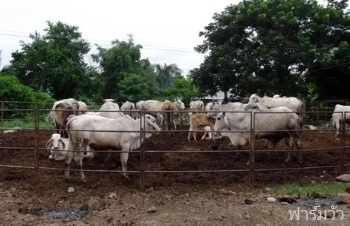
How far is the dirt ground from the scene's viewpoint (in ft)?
20.6

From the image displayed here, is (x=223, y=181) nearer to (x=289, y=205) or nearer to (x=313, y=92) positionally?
(x=289, y=205)

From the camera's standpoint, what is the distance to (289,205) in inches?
274

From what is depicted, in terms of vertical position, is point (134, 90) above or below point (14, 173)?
above

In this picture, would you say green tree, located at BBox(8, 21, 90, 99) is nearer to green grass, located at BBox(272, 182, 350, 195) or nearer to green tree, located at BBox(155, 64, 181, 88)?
green tree, located at BBox(155, 64, 181, 88)

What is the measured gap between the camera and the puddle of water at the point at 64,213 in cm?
646

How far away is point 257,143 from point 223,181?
187 inches

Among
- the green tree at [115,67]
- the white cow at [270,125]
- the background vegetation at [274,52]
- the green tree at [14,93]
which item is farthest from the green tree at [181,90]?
the white cow at [270,125]

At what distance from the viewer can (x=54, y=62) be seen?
31.6m

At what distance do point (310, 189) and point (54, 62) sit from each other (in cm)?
2660

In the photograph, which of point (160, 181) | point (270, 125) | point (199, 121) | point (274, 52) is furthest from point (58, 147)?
point (274, 52)

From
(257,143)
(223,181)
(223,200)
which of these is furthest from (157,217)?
(257,143)

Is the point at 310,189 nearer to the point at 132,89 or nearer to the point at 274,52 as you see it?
the point at 274,52

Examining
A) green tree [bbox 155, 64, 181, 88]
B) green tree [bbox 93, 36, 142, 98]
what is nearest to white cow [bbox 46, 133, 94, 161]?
green tree [bbox 93, 36, 142, 98]

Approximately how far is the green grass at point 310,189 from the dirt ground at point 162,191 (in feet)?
0.85
